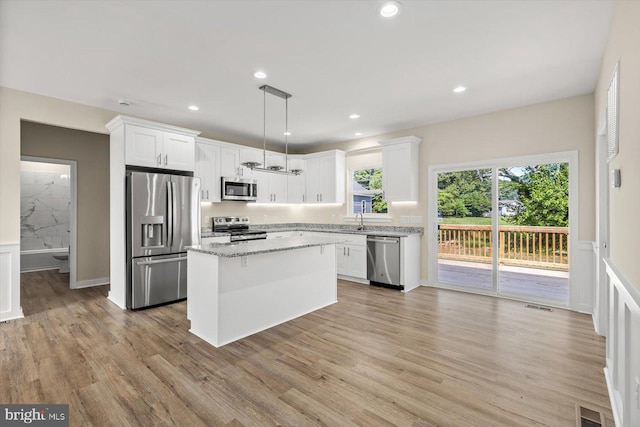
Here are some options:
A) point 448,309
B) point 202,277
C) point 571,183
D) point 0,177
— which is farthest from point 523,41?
point 0,177

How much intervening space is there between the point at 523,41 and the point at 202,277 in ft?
12.2

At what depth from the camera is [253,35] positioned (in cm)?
259

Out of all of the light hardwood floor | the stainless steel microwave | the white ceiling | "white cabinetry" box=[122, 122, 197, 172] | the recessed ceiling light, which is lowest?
the light hardwood floor

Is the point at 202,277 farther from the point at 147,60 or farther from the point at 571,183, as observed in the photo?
the point at 571,183

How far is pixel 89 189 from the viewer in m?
5.32

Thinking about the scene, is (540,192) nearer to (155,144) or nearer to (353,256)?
(353,256)

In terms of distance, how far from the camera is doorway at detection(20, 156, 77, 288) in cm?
654

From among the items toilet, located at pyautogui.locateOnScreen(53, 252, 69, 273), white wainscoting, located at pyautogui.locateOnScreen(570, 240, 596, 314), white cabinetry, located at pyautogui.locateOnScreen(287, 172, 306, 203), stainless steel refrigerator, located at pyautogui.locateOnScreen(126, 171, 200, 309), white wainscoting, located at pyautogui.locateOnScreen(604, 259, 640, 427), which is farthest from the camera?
white cabinetry, located at pyautogui.locateOnScreen(287, 172, 306, 203)

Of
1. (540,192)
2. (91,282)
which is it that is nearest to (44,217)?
(91,282)

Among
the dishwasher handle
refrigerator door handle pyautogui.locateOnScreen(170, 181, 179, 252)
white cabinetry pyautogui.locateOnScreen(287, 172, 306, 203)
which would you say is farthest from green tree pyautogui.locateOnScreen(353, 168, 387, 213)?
refrigerator door handle pyautogui.locateOnScreen(170, 181, 179, 252)

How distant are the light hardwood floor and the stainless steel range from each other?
5.67ft

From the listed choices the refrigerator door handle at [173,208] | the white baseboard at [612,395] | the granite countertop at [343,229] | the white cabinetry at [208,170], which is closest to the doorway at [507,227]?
the granite countertop at [343,229]

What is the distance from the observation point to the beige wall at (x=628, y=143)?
154 centimetres

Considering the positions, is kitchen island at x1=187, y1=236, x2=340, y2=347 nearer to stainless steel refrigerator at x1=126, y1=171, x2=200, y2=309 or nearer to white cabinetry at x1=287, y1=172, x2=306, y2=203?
stainless steel refrigerator at x1=126, y1=171, x2=200, y2=309
